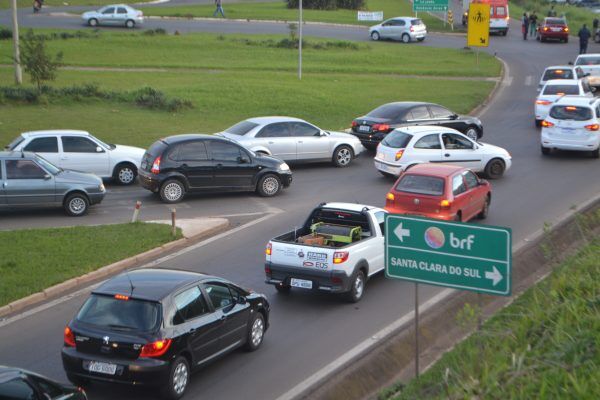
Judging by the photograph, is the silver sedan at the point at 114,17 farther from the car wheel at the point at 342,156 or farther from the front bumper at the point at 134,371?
the front bumper at the point at 134,371

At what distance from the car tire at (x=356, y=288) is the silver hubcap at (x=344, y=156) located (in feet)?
39.0

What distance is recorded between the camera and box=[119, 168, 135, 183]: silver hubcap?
2364 cm

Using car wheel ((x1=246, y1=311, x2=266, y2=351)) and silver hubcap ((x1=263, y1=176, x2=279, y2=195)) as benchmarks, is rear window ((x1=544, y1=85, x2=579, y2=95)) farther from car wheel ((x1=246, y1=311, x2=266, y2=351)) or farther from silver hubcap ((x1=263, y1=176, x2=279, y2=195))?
car wheel ((x1=246, y1=311, x2=266, y2=351))

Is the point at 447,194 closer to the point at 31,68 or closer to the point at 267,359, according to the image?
the point at 267,359

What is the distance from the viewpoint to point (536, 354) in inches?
335

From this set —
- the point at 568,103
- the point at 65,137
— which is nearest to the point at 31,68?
the point at 65,137

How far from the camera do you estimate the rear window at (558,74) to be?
37875 millimetres

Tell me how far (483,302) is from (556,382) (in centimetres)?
668

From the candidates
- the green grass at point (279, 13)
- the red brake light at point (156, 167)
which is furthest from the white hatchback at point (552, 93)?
the green grass at point (279, 13)

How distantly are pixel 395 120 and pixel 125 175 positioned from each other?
8.68 metres

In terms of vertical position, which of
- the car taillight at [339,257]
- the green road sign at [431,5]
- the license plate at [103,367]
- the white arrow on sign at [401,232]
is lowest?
the license plate at [103,367]

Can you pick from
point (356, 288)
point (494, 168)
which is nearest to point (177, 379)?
point (356, 288)

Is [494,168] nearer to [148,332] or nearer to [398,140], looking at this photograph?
[398,140]

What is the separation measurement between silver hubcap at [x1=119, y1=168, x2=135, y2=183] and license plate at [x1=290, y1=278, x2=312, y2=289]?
35.2ft
